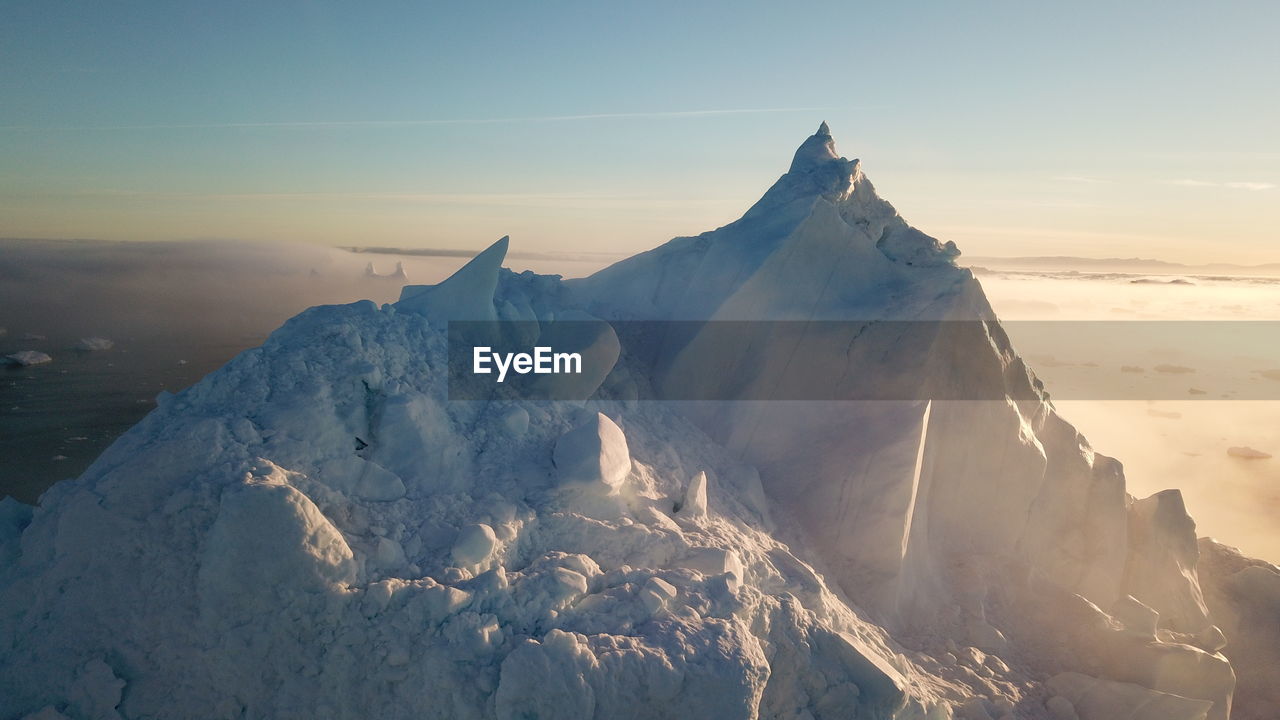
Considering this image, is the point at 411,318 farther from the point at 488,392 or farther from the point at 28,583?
the point at 28,583

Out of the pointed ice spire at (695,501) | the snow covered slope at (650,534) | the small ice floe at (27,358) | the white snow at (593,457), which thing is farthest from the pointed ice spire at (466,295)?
the small ice floe at (27,358)

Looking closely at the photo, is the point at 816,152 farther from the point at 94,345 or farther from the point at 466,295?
the point at 94,345

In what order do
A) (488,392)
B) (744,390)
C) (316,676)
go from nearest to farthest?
(316,676) < (488,392) < (744,390)

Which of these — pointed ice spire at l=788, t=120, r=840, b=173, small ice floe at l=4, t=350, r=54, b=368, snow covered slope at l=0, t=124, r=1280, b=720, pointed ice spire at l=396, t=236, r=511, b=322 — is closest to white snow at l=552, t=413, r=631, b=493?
snow covered slope at l=0, t=124, r=1280, b=720

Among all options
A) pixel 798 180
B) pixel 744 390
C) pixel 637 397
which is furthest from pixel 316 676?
pixel 798 180

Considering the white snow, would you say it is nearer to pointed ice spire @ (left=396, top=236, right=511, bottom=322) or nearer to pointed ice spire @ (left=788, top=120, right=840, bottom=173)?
pointed ice spire @ (left=396, top=236, right=511, bottom=322)

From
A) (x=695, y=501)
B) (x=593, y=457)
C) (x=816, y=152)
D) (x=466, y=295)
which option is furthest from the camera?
(x=816, y=152)

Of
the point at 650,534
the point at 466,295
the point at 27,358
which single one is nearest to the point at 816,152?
the point at 466,295
